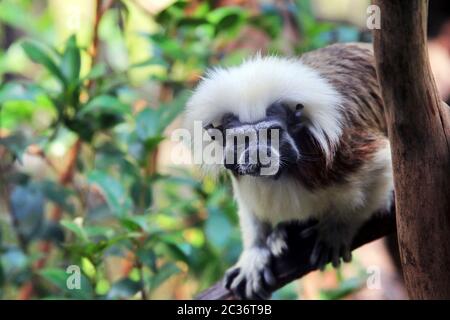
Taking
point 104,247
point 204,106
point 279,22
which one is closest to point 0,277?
point 104,247

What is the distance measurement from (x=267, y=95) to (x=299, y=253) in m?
0.76

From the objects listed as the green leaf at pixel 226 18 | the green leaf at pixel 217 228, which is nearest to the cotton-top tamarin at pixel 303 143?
the green leaf at pixel 217 228

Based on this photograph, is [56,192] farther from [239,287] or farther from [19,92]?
[239,287]

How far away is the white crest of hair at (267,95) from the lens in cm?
201

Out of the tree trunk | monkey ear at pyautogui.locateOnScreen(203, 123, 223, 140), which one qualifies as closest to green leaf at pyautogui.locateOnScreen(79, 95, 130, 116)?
monkey ear at pyautogui.locateOnScreen(203, 123, 223, 140)

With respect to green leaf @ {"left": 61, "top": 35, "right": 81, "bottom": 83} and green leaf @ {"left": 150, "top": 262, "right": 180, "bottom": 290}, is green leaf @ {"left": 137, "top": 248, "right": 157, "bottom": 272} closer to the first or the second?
green leaf @ {"left": 150, "top": 262, "right": 180, "bottom": 290}

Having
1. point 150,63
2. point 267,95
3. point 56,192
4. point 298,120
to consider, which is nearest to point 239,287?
point 298,120

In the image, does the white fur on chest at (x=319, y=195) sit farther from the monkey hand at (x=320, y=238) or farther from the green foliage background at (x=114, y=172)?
the green foliage background at (x=114, y=172)

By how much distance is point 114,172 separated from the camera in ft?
11.9

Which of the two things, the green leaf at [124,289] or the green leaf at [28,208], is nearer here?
the green leaf at [124,289]

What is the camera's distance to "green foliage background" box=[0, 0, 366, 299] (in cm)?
260

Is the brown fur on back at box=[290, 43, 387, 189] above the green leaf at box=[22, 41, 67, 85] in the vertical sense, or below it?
below

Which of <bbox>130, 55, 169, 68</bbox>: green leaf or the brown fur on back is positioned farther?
<bbox>130, 55, 169, 68</bbox>: green leaf

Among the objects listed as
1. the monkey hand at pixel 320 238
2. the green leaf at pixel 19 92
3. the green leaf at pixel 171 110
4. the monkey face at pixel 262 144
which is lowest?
the monkey hand at pixel 320 238
